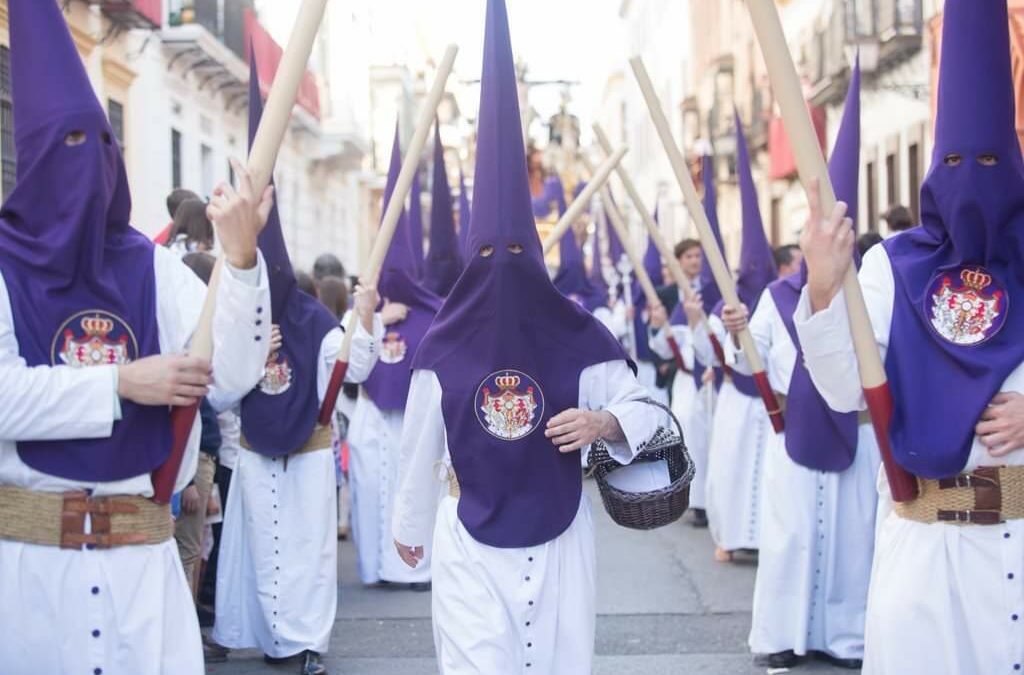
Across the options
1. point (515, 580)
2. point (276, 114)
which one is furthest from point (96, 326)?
point (515, 580)

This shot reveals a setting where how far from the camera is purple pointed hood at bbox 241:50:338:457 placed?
6.98 m

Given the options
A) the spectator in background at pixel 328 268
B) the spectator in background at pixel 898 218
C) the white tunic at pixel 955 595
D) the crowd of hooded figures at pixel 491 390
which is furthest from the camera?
the spectator in background at pixel 328 268

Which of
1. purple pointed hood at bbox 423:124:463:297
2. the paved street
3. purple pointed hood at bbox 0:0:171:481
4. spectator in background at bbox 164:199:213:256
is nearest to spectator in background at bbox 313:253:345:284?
purple pointed hood at bbox 423:124:463:297

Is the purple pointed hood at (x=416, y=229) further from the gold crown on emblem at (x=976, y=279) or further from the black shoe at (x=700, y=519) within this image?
the gold crown on emblem at (x=976, y=279)

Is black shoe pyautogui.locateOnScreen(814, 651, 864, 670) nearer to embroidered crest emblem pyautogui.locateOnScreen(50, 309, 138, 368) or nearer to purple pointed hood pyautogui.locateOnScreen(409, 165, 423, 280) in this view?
purple pointed hood pyautogui.locateOnScreen(409, 165, 423, 280)

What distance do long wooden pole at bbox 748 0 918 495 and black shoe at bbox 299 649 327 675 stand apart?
3579mm

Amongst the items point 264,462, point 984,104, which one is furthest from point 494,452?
point 264,462

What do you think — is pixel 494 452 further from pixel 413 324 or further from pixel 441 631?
pixel 413 324

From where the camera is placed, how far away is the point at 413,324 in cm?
924

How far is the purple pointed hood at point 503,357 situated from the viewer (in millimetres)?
4555

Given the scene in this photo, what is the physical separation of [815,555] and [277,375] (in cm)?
Answer: 272

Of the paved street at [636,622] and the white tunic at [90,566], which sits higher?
the white tunic at [90,566]

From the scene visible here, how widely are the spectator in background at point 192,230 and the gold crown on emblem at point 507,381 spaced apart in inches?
124

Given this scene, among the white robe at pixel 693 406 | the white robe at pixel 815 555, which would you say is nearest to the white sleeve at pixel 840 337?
the white robe at pixel 815 555
